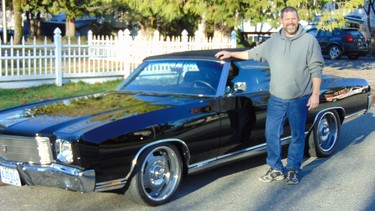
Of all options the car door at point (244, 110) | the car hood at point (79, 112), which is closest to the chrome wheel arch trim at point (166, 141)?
the car hood at point (79, 112)

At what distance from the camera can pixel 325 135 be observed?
6922mm

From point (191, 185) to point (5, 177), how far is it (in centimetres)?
193

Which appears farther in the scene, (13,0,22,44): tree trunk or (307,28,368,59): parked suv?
(13,0,22,44): tree trunk

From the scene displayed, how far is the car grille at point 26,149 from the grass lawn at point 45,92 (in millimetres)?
5421

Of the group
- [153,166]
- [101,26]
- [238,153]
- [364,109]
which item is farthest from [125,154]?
[101,26]

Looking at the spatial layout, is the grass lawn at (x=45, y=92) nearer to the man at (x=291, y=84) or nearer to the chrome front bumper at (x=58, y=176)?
the chrome front bumper at (x=58, y=176)

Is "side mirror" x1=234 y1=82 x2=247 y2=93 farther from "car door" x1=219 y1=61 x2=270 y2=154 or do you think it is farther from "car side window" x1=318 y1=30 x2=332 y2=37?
"car side window" x1=318 y1=30 x2=332 y2=37

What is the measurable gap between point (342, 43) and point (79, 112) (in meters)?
21.7

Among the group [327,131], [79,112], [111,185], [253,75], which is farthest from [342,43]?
[111,185]

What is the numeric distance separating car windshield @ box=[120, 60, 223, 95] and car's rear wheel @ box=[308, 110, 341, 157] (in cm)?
182

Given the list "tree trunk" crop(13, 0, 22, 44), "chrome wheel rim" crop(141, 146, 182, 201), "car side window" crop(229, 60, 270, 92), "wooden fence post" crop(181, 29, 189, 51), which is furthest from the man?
"tree trunk" crop(13, 0, 22, 44)

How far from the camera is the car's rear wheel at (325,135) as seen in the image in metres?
6.66

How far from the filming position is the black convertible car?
4.29m

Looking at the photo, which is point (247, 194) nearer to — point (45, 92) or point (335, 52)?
point (45, 92)
